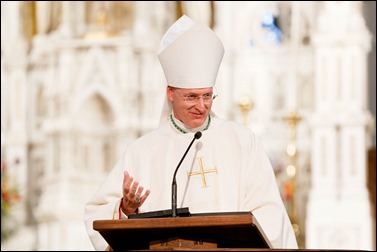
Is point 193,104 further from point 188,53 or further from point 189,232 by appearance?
point 189,232

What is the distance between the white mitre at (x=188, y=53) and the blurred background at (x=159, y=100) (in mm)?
7360

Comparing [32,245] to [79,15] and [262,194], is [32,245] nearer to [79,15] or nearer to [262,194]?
[79,15]

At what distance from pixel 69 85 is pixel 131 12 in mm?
1087

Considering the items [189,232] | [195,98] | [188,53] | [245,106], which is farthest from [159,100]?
[189,232]

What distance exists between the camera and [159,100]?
14180 mm

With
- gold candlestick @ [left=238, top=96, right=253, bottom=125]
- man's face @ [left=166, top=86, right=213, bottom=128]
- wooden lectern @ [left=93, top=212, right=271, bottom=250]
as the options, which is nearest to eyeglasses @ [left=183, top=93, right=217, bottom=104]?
man's face @ [left=166, top=86, right=213, bottom=128]

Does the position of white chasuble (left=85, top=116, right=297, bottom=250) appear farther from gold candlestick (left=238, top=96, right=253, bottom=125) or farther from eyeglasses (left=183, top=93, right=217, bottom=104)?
gold candlestick (left=238, top=96, right=253, bottom=125)

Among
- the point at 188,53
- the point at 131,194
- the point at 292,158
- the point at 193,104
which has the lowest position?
the point at 292,158

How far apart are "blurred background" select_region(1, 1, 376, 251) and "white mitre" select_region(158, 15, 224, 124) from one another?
24.1ft

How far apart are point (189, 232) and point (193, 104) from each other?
101cm

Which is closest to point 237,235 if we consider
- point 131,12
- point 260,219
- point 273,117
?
point 260,219

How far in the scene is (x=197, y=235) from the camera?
4535mm

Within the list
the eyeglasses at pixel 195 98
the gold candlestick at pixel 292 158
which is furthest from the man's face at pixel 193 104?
the gold candlestick at pixel 292 158

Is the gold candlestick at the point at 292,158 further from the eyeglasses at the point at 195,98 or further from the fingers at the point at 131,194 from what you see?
the fingers at the point at 131,194
